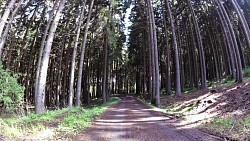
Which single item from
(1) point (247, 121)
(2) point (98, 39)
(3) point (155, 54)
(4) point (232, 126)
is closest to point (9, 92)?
(4) point (232, 126)

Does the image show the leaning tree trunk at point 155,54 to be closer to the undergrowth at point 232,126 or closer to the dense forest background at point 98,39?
the dense forest background at point 98,39

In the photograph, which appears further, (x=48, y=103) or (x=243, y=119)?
(x=48, y=103)

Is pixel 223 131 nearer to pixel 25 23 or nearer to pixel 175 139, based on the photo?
pixel 175 139

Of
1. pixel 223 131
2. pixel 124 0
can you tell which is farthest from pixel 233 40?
pixel 223 131

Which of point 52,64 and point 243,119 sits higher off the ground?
point 52,64

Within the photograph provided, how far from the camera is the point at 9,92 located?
11.5m

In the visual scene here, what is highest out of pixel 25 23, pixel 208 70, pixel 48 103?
pixel 25 23

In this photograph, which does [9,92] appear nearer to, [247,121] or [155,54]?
[247,121]

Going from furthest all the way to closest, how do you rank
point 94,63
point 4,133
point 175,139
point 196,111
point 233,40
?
point 94,63
point 233,40
point 196,111
point 175,139
point 4,133

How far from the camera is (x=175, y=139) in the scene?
6988 mm

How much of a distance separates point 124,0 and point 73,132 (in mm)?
19291

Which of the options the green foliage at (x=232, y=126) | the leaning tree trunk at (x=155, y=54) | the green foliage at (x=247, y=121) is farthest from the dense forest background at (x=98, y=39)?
the green foliage at (x=247, y=121)

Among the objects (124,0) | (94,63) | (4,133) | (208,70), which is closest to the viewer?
(4,133)

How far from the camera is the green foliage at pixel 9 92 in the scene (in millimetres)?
10727
